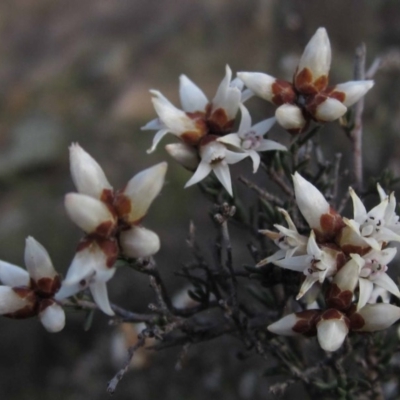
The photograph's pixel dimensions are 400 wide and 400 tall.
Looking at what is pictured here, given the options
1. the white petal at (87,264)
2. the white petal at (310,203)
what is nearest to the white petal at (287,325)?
the white petal at (310,203)

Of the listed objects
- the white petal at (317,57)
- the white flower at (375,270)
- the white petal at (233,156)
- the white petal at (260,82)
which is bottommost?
the white flower at (375,270)

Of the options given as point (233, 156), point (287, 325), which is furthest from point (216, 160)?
point (287, 325)

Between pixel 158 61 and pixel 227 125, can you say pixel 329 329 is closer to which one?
pixel 227 125

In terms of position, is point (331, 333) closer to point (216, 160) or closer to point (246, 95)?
point (216, 160)

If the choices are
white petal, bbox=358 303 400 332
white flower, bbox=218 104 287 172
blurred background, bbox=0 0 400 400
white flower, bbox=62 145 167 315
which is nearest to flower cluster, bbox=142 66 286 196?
white flower, bbox=218 104 287 172

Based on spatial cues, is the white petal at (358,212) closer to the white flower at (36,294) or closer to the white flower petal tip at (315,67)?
the white flower petal tip at (315,67)

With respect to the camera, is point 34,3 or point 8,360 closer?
point 8,360

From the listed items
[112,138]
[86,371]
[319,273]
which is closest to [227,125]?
[319,273]
